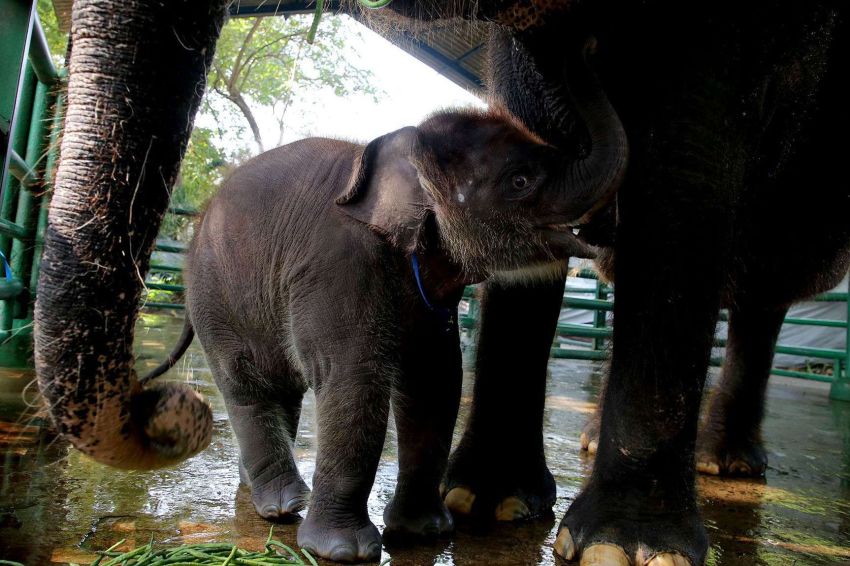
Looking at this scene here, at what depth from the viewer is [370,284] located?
8.40ft

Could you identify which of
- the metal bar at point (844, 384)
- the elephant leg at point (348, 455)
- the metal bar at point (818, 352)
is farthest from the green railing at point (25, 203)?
the metal bar at point (844, 384)

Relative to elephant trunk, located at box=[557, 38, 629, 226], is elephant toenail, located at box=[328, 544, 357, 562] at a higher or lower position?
lower

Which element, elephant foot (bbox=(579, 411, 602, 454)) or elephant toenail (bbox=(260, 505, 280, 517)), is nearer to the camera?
elephant toenail (bbox=(260, 505, 280, 517))

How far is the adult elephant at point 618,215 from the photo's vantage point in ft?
5.33

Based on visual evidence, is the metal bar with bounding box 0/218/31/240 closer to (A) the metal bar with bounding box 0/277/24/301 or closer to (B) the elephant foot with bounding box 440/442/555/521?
(A) the metal bar with bounding box 0/277/24/301

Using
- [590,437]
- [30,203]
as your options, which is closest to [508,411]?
[590,437]

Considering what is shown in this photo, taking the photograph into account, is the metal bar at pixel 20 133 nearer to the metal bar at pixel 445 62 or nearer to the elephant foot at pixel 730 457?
the elephant foot at pixel 730 457

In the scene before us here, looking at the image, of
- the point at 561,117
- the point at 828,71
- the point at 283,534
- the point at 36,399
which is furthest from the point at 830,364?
the point at 36,399

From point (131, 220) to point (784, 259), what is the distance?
3381mm

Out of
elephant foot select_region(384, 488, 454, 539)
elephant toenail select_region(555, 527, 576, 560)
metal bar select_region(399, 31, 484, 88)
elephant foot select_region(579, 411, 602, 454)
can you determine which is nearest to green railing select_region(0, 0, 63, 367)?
elephant foot select_region(384, 488, 454, 539)

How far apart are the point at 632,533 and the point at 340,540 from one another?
88cm

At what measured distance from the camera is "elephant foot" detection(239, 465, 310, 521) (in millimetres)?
2744

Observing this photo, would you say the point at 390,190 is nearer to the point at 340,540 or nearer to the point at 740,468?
the point at 340,540

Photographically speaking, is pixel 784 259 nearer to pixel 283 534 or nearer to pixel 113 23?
pixel 283 534
